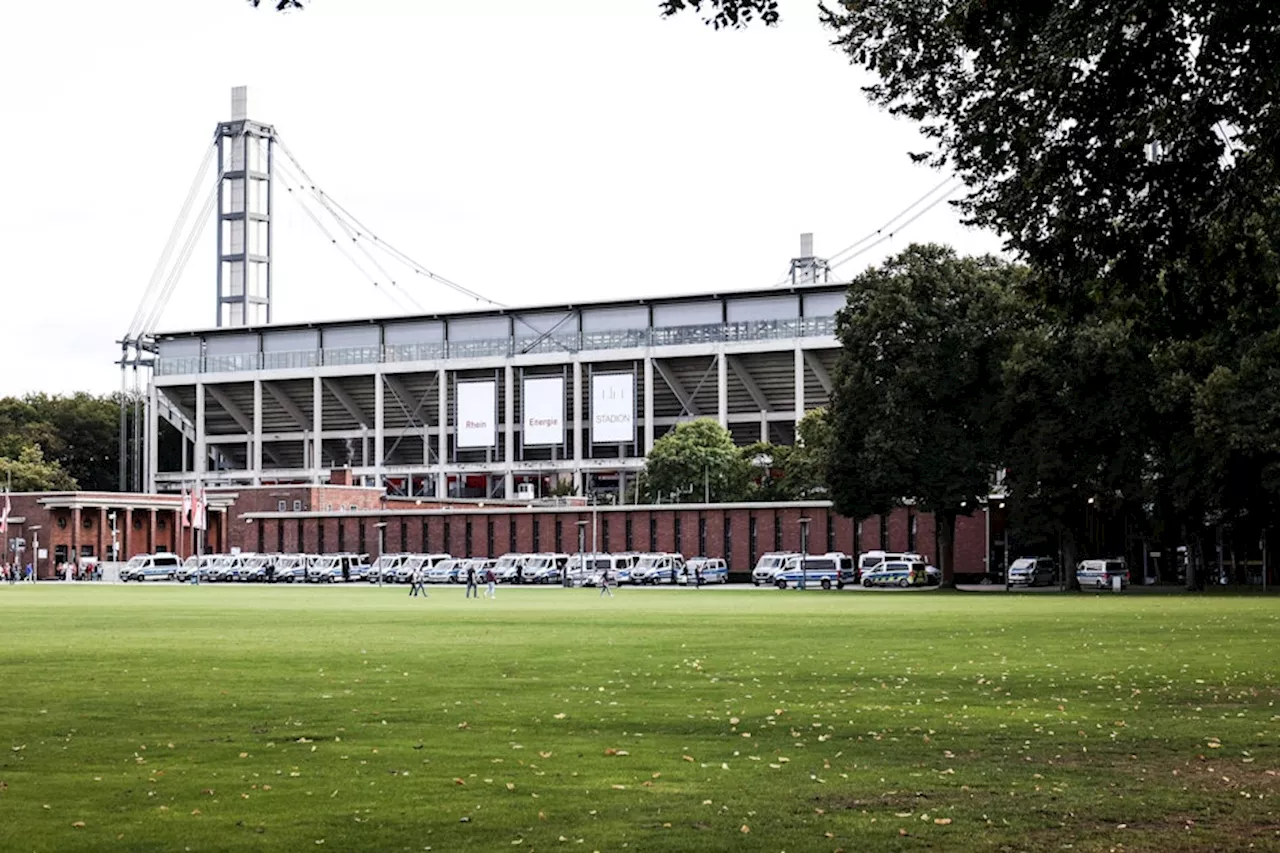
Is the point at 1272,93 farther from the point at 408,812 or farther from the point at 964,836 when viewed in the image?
the point at 408,812

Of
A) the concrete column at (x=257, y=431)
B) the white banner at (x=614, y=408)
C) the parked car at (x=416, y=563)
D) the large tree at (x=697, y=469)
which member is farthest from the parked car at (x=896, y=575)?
the concrete column at (x=257, y=431)

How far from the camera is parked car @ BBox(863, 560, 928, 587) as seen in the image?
9306 centimetres

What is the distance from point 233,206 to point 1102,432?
5132 inches

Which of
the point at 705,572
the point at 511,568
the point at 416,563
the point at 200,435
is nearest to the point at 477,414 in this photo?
the point at 200,435

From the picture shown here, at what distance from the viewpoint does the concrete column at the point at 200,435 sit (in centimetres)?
16538

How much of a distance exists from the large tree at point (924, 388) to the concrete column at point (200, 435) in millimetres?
97831

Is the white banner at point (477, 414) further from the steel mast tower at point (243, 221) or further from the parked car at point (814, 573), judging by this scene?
the parked car at point (814, 573)

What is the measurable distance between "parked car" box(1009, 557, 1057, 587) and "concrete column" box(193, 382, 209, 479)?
306 ft

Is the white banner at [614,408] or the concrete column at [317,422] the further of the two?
the concrete column at [317,422]

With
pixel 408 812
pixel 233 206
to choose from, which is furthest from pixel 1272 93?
pixel 233 206

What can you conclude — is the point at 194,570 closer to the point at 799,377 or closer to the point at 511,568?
the point at 511,568

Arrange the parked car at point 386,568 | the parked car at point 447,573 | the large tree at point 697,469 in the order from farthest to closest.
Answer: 1. the large tree at point 697,469
2. the parked car at point 386,568
3. the parked car at point 447,573

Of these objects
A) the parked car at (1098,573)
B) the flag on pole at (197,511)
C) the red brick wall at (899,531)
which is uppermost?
the flag on pole at (197,511)

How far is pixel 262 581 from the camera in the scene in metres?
116
